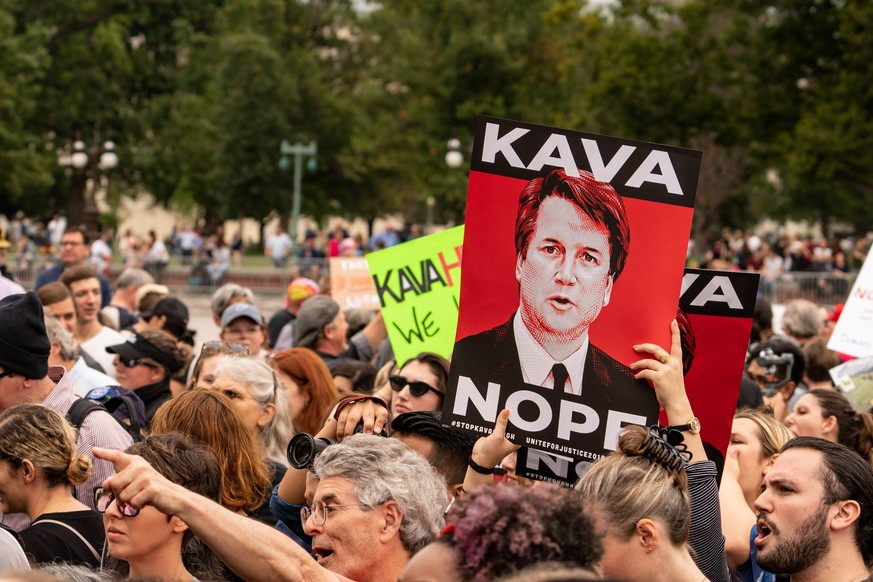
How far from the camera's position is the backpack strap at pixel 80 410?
5109mm

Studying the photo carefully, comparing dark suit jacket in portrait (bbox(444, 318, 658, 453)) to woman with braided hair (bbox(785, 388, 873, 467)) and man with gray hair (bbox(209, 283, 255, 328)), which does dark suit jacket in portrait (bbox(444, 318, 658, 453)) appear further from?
man with gray hair (bbox(209, 283, 255, 328))

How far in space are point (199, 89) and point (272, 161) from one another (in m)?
6.90

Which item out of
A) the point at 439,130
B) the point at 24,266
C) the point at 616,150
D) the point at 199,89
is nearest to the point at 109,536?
the point at 616,150

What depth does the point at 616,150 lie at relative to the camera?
4.03 m

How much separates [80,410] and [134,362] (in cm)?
201

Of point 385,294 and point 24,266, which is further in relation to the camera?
point 24,266

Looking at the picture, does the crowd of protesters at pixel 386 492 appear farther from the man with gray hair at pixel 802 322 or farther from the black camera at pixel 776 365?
the man with gray hair at pixel 802 322

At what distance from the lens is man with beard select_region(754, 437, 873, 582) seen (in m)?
3.99

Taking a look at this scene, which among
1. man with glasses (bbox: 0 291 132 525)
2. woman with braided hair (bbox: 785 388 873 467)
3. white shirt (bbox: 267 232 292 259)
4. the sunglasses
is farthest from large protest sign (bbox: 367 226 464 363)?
white shirt (bbox: 267 232 292 259)

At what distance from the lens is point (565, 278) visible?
4.09 m

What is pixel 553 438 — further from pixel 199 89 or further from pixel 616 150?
pixel 199 89

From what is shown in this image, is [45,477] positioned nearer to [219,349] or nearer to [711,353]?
[219,349]

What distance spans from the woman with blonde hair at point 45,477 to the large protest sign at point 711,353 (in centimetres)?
154

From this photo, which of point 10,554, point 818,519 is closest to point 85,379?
point 10,554
